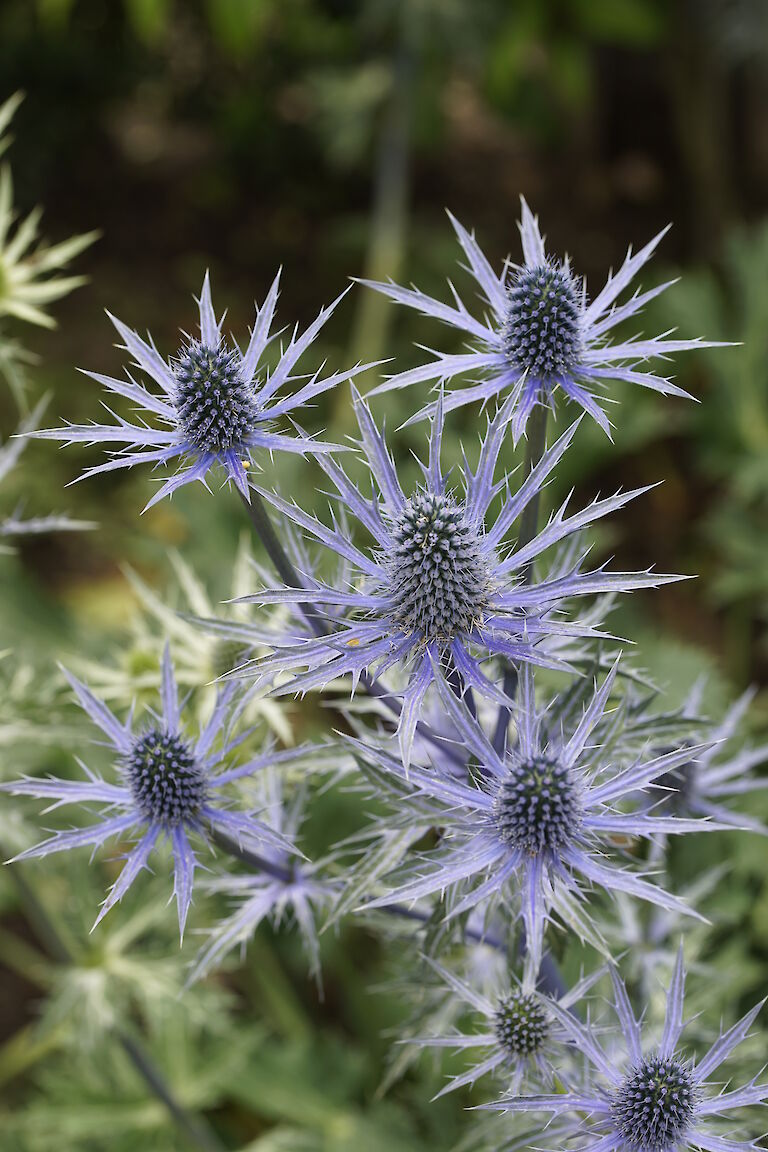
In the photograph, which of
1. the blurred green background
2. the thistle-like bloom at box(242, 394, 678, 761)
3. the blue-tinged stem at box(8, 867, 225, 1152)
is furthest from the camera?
the blurred green background

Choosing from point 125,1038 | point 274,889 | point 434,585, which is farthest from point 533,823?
point 125,1038

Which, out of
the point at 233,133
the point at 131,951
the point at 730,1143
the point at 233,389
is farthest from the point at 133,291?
the point at 730,1143

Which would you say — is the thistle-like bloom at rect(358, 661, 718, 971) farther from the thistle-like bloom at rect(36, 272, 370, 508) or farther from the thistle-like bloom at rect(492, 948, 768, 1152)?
the thistle-like bloom at rect(36, 272, 370, 508)

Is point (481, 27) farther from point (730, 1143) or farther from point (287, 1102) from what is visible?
point (730, 1143)

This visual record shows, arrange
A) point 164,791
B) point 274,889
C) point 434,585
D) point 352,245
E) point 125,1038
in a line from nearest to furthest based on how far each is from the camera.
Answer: point 434,585, point 164,791, point 274,889, point 125,1038, point 352,245

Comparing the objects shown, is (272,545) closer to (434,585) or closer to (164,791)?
(434,585)

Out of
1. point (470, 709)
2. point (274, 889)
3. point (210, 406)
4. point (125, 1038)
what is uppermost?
point (210, 406)

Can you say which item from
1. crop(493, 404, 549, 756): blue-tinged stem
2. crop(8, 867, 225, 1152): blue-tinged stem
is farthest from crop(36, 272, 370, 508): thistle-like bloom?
crop(8, 867, 225, 1152): blue-tinged stem

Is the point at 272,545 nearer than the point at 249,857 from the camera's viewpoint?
Yes
